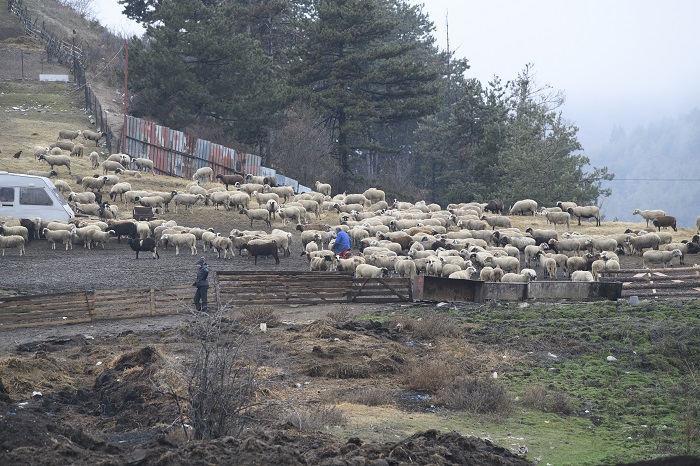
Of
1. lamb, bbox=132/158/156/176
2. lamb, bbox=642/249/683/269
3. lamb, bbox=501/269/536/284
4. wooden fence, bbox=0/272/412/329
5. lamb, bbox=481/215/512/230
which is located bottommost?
wooden fence, bbox=0/272/412/329

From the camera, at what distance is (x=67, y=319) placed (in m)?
21.3

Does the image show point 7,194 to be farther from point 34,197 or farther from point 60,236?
point 60,236

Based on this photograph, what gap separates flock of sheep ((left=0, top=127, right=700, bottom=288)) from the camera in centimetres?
2930

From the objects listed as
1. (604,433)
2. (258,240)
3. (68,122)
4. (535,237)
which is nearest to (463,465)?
(604,433)

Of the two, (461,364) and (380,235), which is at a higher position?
(380,235)

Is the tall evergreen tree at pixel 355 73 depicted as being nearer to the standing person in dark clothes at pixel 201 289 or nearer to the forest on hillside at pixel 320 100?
the forest on hillside at pixel 320 100

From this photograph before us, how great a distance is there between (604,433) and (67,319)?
12875 millimetres

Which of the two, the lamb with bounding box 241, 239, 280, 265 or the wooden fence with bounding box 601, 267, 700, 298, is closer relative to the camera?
the wooden fence with bounding box 601, 267, 700, 298

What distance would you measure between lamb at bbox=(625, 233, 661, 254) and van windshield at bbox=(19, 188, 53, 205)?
21.5 meters

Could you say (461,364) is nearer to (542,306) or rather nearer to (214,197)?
(542,306)

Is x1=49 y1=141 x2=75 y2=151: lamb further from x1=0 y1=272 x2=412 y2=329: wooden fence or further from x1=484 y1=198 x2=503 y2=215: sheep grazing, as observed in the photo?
x1=0 y1=272 x2=412 y2=329: wooden fence

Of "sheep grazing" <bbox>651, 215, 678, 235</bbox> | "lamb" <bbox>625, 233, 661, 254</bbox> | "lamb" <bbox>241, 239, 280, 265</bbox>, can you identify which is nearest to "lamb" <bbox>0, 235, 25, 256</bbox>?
"lamb" <bbox>241, 239, 280, 265</bbox>

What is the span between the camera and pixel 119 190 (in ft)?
126

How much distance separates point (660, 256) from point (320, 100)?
28314 millimetres
